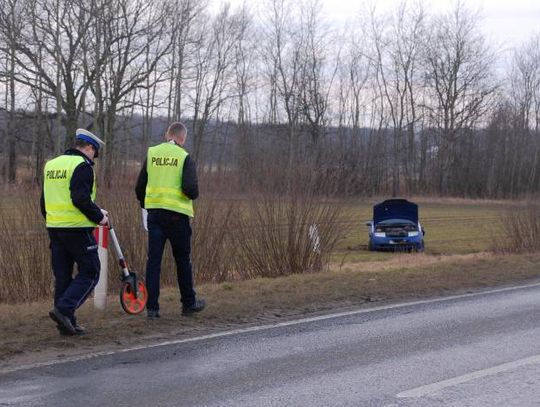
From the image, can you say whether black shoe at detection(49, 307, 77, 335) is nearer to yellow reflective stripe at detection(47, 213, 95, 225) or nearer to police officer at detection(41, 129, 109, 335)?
police officer at detection(41, 129, 109, 335)

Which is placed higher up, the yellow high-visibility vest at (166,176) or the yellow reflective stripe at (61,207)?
the yellow high-visibility vest at (166,176)

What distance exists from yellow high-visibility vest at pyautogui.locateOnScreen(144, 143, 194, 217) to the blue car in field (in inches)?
620

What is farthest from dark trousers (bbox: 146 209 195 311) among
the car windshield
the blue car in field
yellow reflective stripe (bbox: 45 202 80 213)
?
the car windshield

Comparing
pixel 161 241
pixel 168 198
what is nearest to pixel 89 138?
pixel 168 198

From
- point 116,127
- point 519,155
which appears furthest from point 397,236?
point 519,155

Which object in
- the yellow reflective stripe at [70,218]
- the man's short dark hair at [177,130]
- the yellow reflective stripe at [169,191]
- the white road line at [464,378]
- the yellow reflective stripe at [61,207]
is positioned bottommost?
the white road line at [464,378]

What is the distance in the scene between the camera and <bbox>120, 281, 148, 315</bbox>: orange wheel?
7.98 meters

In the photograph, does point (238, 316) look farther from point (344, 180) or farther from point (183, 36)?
point (183, 36)

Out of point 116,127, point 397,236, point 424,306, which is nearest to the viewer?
point 424,306

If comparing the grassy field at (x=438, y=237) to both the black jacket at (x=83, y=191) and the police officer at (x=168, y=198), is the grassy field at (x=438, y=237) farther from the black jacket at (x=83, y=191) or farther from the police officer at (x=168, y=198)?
the black jacket at (x=83, y=191)

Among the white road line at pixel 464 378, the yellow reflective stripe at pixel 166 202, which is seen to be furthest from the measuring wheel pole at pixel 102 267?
the white road line at pixel 464 378

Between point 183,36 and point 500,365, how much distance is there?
2077 inches

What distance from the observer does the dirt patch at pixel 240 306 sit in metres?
6.90

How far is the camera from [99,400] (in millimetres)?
5234
